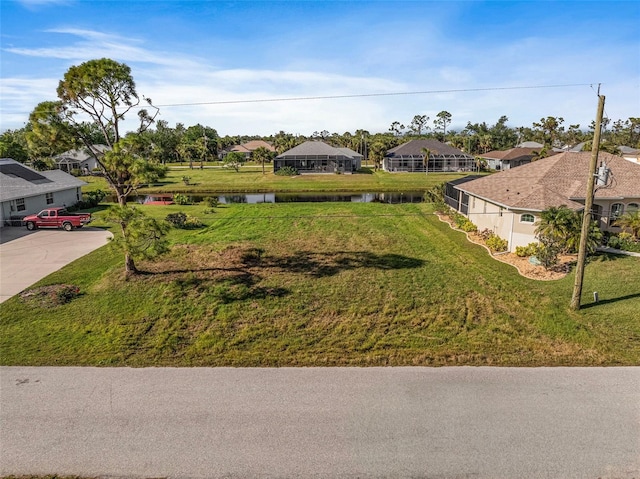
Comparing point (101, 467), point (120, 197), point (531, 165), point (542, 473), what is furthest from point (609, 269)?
point (120, 197)

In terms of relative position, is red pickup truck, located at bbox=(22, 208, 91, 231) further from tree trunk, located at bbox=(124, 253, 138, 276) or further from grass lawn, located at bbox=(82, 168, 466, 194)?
grass lawn, located at bbox=(82, 168, 466, 194)

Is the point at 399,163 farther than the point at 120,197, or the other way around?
the point at 399,163

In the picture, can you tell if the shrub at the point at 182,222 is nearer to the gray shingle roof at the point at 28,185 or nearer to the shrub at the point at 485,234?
the gray shingle roof at the point at 28,185

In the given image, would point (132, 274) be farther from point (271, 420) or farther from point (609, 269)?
point (609, 269)

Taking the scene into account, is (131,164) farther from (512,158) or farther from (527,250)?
(512,158)

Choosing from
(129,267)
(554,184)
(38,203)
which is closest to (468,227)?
(554,184)
